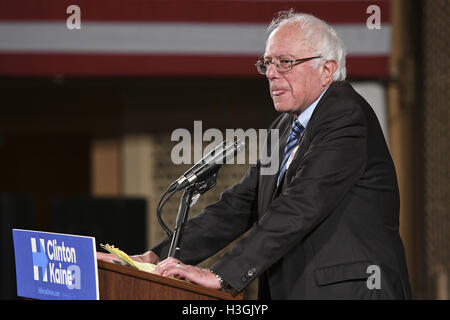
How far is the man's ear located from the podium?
727 millimetres

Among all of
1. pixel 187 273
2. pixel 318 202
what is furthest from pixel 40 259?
pixel 318 202

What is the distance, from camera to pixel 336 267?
1886 millimetres

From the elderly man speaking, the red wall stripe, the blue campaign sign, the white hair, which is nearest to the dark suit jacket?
the elderly man speaking

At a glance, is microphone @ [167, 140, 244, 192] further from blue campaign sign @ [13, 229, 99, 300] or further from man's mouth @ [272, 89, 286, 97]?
blue campaign sign @ [13, 229, 99, 300]

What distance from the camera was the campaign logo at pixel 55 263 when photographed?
172cm

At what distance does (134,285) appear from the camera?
172 centimetres

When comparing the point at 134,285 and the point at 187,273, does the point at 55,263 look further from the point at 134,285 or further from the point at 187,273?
the point at 187,273

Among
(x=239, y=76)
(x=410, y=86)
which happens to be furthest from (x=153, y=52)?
(x=410, y=86)

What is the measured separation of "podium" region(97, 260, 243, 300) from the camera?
5.63ft

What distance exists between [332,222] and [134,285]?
53 centimetres

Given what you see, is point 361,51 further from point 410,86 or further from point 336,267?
point 336,267

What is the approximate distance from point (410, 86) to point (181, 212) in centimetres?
263

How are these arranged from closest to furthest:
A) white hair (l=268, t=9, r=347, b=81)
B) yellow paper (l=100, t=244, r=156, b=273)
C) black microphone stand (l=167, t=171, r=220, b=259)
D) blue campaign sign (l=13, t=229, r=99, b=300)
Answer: blue campaign sign (l=13, t=229, r=99, b=300)
yellow paper (l=100, t=244, r=156, b=273)
black microphone stand (l=167, t=171, r=220, b=259)
white hair (l=268, t=9, r=347, b=81)

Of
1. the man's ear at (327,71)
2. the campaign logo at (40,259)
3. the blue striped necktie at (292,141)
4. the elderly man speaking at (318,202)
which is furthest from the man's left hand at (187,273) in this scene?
the man's ear at (327,71)
